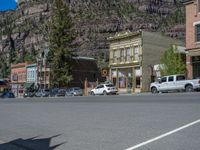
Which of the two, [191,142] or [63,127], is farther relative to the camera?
[63,127]

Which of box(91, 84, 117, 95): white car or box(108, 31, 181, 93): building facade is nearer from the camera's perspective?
box(91, 84, 117, 95): white car

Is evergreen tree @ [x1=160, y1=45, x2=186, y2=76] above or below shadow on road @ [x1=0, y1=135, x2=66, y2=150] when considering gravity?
above

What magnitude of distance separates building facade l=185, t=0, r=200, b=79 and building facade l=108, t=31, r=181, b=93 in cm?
1320

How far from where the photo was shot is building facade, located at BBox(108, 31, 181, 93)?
200ft

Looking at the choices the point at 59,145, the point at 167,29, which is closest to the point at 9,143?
the point at 59,145

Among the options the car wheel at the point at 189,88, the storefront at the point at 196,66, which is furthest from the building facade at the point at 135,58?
the car wheel at the point at 189,88

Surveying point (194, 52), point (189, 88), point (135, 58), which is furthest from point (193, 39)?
point (135, 58)

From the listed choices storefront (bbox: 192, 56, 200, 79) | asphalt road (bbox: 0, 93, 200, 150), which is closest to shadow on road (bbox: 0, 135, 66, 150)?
asphalt road (bbox: 0, 93, 200, 150)

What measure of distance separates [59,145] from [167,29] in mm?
163403

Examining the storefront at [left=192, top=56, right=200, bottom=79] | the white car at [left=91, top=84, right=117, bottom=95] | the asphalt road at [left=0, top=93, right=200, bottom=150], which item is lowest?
the asphalt road at [left=0, top=93, right=200, bottom=150]

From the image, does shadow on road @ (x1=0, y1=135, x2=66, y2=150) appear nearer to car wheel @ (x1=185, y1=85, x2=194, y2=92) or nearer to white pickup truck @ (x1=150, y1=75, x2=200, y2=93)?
white pickup truck @ (x1=150, y1=75, x2=200, y2=93)

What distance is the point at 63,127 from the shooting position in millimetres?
13953

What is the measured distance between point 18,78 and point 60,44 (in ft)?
99.6

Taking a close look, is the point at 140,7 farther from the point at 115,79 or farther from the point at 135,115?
the point at 135,115
